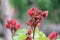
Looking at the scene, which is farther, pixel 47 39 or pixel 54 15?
pixel 54 15

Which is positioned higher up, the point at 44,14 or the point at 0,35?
the point at 44,14

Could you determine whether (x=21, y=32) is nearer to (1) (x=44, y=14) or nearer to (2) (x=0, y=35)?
(1) (x=44, y=14)

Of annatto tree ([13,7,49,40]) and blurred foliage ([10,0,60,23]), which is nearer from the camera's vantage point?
annatto tree ([13,7,49,40])

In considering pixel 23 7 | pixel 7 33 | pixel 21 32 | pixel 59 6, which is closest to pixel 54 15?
pixel 59 6

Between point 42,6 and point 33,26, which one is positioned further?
point 42,6

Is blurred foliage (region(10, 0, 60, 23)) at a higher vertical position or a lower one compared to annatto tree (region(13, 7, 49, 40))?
lower

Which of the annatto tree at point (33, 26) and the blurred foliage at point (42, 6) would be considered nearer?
the annatto tree at point (33, 26)

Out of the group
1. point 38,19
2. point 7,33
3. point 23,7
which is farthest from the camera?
point 23,7

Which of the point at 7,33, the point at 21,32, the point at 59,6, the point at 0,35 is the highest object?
the point at 21,32

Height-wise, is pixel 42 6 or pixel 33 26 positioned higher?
pixel 33 26

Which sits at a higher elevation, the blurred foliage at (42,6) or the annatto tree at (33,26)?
the annatto tree at (33,26)

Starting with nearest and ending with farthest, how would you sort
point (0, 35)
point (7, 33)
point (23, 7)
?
1. point (7, 33)
2. point (23, 7)
3. point (0, 35)
